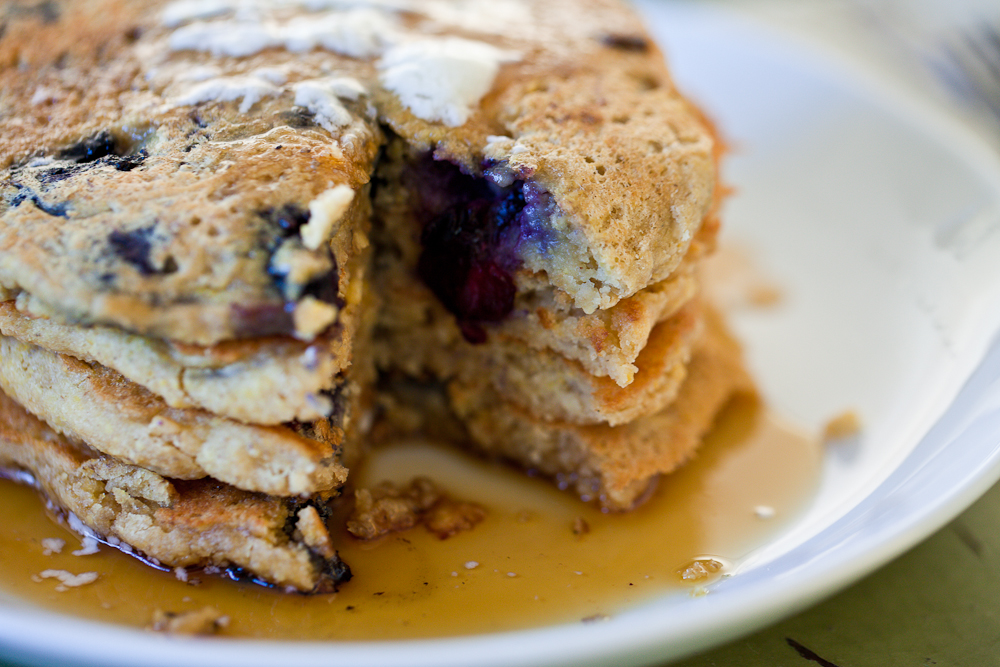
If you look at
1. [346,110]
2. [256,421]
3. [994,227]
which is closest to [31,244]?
[256,421]

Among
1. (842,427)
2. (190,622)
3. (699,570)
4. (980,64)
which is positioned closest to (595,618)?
(699,570)

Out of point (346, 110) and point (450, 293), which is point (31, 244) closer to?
point (346, 110)

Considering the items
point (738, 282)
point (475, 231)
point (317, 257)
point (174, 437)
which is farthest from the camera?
point (738, 282)

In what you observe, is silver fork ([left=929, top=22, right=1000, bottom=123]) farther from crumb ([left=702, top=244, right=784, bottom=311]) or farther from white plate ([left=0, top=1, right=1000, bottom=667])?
crumb ([left=702, top=244, right=784, bottom=311])

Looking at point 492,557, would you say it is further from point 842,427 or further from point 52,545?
point 842,427

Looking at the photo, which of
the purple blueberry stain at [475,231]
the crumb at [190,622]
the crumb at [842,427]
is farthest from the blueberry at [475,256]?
the crumb at [842,427]

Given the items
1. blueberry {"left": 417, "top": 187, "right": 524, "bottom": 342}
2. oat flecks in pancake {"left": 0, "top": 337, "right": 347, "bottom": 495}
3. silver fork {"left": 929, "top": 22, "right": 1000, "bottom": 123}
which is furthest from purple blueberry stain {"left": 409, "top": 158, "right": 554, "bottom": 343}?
silver fork {"left": 929, "top": 22, "right": 1000, "bottom": 123}

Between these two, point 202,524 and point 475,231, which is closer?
point 202,524

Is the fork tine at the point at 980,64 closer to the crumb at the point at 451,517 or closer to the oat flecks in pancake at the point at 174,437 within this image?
the crumb at the point at 451,517
